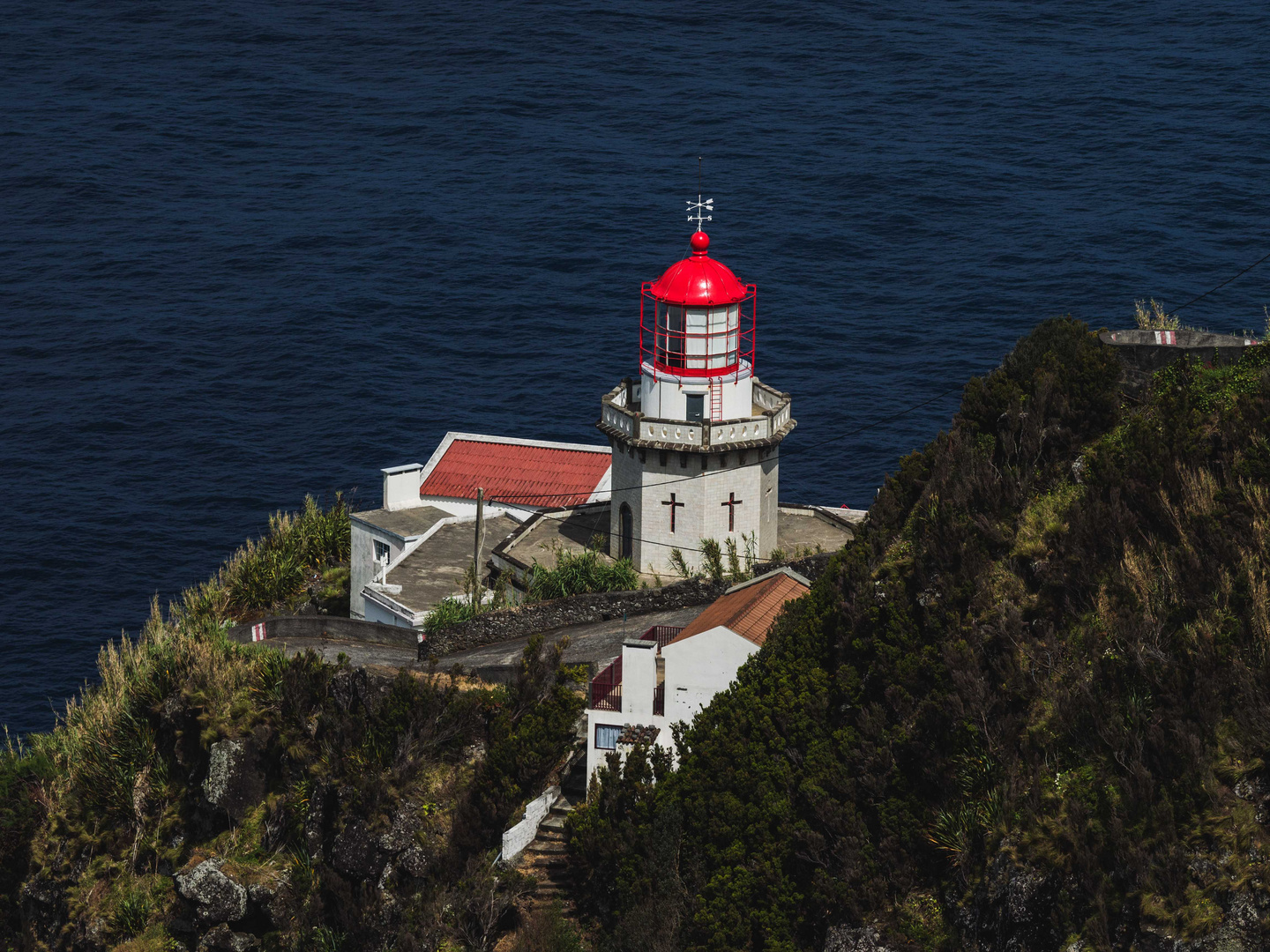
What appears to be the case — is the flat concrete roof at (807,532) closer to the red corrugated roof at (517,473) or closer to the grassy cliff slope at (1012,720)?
the red corrugated roof at (517,473)

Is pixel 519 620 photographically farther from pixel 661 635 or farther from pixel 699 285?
pixel 699 285

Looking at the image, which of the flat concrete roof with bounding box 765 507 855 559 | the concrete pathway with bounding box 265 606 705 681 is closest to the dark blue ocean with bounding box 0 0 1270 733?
the concrete pathway with bounding box 265 606 705 681

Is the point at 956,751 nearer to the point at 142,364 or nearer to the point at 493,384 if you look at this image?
the point at 493,384

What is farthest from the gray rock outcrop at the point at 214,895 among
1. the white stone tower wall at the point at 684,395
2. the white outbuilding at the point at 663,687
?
the white stone tower wall at the point at 684,395

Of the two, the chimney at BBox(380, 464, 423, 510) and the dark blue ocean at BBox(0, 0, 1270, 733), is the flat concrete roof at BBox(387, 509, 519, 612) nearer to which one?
the chimney at BBox(380, 464, 423, 510)

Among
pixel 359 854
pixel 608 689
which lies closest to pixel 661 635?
pixel 608 689

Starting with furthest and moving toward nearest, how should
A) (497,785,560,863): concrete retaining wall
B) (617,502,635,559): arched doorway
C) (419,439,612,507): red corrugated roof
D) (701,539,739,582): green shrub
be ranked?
(419,439,612,507): red corrugated roof → (617,502,635,559): arched doorway → (701,539,739,582): green shrub → (497,785,560,863): concrete retaining wall
